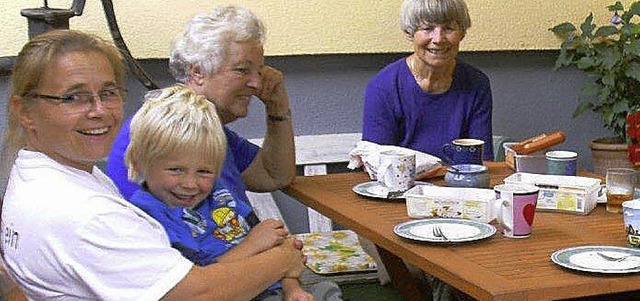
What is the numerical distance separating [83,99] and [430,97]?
186 centimetres

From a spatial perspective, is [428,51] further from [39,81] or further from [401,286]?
[39,81]

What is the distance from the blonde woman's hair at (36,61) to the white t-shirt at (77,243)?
0.11 meters

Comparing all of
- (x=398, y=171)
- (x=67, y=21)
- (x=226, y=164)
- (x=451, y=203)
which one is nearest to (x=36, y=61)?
(x=226, y=164)

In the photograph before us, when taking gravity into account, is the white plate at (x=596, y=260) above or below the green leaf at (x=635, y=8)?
below

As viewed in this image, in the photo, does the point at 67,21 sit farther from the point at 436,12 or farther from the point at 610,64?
the point at 610,64

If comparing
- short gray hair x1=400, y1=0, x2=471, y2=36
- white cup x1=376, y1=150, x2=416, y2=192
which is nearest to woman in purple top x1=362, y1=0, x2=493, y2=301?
short gray hair x1=400, y1=0, x2=471, y2=36

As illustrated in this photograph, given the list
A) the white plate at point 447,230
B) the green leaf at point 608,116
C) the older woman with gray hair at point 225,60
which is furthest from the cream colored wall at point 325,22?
the white plate at point 447,230

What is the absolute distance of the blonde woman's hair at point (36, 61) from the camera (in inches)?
75.2

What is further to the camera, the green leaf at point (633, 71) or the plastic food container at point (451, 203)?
the green leaf at point (633, 71)

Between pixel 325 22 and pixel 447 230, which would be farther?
pixel 325 22

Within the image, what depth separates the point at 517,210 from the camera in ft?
7.70

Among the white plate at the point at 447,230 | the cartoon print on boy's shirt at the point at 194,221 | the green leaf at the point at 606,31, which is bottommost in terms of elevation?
the white plate at the point at 447,230

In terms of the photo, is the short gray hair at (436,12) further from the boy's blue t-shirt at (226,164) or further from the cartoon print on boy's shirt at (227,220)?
the cartoon print on boy's shirt at (227,220)

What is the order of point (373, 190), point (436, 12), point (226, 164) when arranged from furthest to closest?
point (436, 12) < point (373, 190) < point (226, 164)
